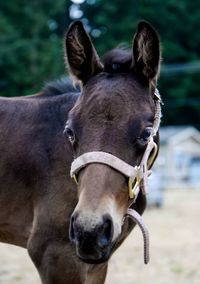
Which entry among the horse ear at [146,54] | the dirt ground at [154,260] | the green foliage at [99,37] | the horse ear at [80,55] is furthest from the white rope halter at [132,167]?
the green foliage at [99,37]

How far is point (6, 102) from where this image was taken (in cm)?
383

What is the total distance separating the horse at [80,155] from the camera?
103 inches

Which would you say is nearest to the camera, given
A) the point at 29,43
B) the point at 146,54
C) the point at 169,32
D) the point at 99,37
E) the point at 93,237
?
the point at 93,237

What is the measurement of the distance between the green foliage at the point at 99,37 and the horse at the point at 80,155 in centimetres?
2483

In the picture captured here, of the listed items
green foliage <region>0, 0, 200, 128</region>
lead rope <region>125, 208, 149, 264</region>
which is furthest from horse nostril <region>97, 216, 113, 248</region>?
green foliage <region>0, 0, 200, 128</region>

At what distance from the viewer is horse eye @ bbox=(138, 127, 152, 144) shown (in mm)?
2763

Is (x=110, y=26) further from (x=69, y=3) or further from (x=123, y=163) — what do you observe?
(x=123, y=163)

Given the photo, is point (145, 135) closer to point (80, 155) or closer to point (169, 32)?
point (80, 155)

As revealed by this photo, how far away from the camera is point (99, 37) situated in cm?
3466

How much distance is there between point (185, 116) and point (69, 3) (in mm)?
10603

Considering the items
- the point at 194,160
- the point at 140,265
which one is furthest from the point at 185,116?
the point at 140,265

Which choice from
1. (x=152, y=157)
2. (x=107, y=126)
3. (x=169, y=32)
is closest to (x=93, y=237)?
(x=107, y=126)

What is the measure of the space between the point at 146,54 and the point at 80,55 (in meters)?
0.37

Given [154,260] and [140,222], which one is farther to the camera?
[154,260]
